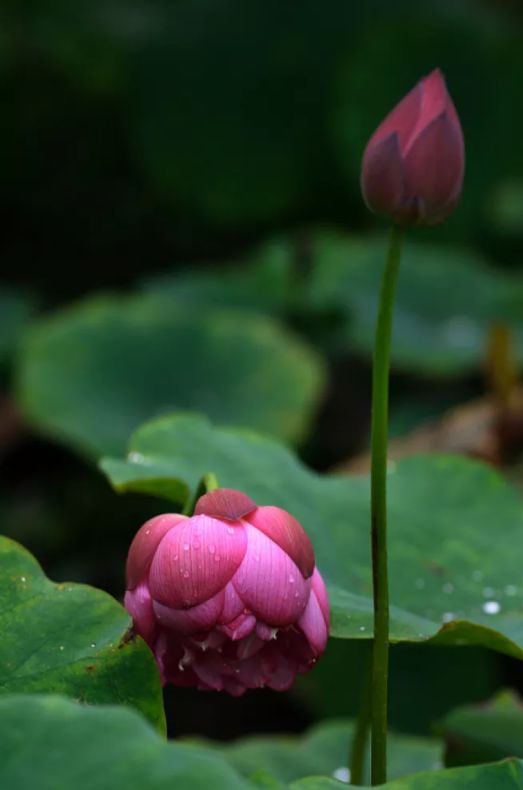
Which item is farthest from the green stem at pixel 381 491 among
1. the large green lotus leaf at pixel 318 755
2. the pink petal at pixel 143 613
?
the large green lotus leaf at pixel 318 755

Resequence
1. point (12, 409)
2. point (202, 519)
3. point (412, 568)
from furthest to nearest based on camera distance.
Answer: point (12, 409), point (412, 568), point (202, 519)

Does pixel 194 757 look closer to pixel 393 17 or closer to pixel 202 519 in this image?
pixel 202 519

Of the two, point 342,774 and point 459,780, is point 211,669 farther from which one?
point 342,774

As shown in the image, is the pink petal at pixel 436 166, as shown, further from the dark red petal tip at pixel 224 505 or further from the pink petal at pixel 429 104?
the dark red petal tip at pixel 224 505

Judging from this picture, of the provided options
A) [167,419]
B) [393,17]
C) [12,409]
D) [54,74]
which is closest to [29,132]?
[54,74]

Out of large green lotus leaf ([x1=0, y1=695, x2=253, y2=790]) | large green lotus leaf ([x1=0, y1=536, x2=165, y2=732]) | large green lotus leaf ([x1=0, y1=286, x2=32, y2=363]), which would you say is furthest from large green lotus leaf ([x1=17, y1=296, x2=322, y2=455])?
large green lotus leaf ([x1=0, y1=695, x2=253, y2=790])

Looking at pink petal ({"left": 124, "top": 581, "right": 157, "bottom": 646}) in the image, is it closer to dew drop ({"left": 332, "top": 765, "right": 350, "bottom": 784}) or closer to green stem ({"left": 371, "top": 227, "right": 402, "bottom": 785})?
green stem ({"left": 371, "top": 227, "right": 402, "bottom": 785})
